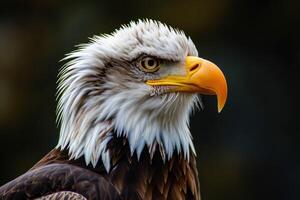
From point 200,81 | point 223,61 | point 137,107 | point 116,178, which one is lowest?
point 116,178

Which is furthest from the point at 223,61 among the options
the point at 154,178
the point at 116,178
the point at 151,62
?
the point at 116,178

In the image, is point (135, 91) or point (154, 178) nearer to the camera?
point (154, 178)

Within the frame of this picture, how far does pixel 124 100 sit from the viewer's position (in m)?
4.74

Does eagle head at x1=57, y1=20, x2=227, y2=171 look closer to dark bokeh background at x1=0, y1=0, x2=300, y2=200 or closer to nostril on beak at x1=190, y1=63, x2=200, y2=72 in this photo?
nostril on beak at x1=190, y1=63, x2=200, y2=72

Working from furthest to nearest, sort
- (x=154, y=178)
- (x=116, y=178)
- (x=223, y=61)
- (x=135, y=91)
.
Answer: (x=223, y=61)
(x=135, y=91)
(x=154, y=178)
(x=116, y=178)

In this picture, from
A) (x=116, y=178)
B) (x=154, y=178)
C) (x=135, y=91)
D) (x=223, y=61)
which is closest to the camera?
(x=116, y=178)

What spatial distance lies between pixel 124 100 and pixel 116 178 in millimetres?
432

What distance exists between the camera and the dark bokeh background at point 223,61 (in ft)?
32.6

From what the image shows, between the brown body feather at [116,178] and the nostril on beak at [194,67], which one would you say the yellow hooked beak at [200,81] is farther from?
the brown body feather at [116,178]

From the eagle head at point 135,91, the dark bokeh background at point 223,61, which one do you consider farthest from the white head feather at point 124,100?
A: the dark bokeh background at point 223,61

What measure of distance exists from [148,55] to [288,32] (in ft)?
19.2

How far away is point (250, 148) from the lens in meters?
9.99

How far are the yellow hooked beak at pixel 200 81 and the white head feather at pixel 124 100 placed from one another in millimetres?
47

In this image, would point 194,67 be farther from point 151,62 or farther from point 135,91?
point 135,91
